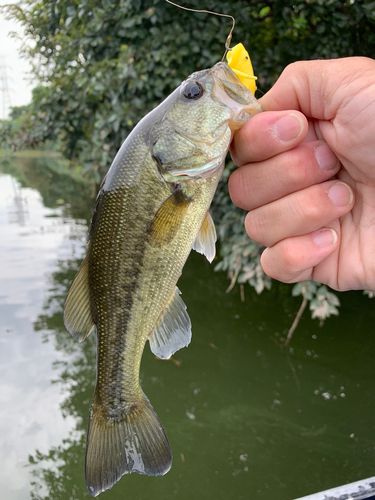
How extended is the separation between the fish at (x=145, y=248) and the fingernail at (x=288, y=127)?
11 cm

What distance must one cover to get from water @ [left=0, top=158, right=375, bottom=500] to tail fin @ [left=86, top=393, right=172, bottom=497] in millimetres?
1857

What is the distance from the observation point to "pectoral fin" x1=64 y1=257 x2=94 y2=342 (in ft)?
4.52

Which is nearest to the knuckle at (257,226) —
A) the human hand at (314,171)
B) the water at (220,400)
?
the human hand at (314,171)

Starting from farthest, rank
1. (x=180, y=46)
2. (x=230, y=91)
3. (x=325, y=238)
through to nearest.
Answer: (x=180, y=46), (x=325, y=238), (x=230, y=91)

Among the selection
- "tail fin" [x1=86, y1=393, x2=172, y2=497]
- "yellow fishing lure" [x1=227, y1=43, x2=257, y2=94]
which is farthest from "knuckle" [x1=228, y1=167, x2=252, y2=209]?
"tail fin" [x1=86, y1=393, x2=172, y2=497]

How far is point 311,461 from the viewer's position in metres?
3.10

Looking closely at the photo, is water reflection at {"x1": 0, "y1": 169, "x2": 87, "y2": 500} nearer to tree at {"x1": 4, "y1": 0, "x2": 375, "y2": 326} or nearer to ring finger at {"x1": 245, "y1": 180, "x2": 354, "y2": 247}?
tree at {"x1": 4, "y1": 0, "x2": 375, "y2": 326}

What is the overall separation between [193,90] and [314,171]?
22.4 inches

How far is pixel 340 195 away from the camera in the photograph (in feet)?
4.89

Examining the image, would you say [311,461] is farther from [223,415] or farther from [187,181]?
[187,181]

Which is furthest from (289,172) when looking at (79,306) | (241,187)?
(79,306)

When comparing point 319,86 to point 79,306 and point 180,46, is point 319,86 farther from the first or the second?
point 180,46

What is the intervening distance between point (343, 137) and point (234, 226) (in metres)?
2.66

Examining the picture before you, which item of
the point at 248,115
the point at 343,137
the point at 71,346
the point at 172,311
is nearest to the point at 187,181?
the point at 248,115
